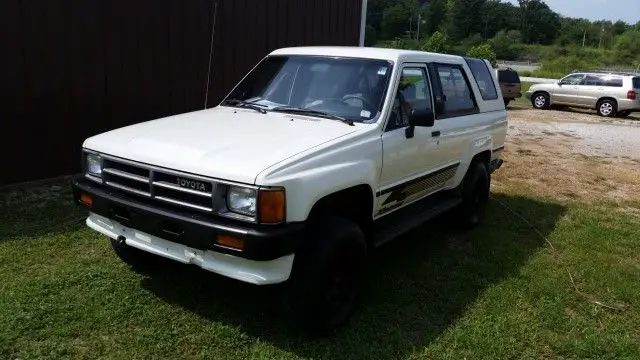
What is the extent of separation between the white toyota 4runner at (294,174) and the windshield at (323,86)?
0.01 metres

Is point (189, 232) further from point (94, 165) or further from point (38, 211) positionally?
point (38, 211)

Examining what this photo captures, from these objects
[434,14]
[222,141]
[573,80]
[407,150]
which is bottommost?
[407,150]

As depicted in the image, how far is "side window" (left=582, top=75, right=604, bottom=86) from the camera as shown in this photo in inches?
790

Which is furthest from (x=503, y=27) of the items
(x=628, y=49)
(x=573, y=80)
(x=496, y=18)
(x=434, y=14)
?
(x=573, y=80)

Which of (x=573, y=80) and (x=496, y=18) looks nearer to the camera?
(x=573, y=80)

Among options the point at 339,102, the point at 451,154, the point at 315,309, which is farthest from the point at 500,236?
the point at 315,309

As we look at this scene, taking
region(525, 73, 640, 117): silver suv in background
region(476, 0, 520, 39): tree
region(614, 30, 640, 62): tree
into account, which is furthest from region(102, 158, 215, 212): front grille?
region(476, 0, 520, 39): tree

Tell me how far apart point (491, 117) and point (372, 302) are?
279 cm

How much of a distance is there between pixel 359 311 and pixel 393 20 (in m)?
80.4

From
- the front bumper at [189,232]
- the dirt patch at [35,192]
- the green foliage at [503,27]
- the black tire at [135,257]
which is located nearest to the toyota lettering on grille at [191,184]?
the front bumper at [189,232]

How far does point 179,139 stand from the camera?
351 centimetres

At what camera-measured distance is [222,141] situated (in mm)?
3447

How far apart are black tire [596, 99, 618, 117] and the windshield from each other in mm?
18408

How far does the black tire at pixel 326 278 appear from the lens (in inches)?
129
